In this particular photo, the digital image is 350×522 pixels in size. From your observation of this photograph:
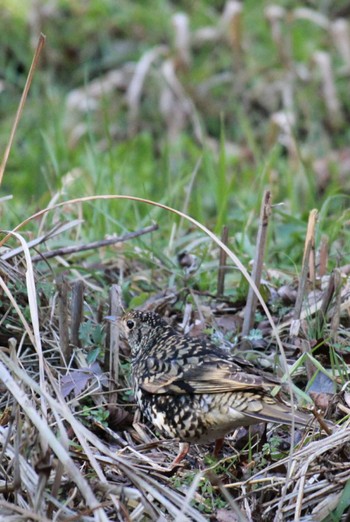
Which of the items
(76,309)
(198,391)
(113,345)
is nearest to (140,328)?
(113,345)

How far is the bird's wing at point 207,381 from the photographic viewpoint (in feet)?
12.6

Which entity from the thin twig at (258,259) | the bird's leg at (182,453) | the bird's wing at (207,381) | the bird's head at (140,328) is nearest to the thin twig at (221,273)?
the thin twig at (258,259)

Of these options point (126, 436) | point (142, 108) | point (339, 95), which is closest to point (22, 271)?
point (126, 436)

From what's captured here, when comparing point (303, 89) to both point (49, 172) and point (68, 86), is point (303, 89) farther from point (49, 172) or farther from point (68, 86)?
point (49, 172)

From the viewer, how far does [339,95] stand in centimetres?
1022

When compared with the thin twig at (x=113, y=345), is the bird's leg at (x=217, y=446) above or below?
below

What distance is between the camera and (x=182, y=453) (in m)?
4.03

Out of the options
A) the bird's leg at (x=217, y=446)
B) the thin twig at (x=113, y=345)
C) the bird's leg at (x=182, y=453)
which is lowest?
the bird's leg at (x=217, y=446)

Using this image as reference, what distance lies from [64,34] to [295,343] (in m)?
7.20

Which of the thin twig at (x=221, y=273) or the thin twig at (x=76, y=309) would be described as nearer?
the thin twig at (x=76, y=309)

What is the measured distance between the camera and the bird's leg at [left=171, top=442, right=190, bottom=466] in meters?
4.00

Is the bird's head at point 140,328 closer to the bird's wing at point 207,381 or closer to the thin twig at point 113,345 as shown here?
the thin twig at point 113,345

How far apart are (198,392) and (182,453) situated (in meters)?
0.30

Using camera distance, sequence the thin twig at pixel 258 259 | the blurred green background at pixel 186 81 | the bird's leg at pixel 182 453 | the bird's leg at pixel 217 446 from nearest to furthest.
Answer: the bird's leg at pixel 182 453 → the bird's leg at pixel 217 446 → the thin twig at pixel 258 259 → the blurred green background at pixel 186 81
